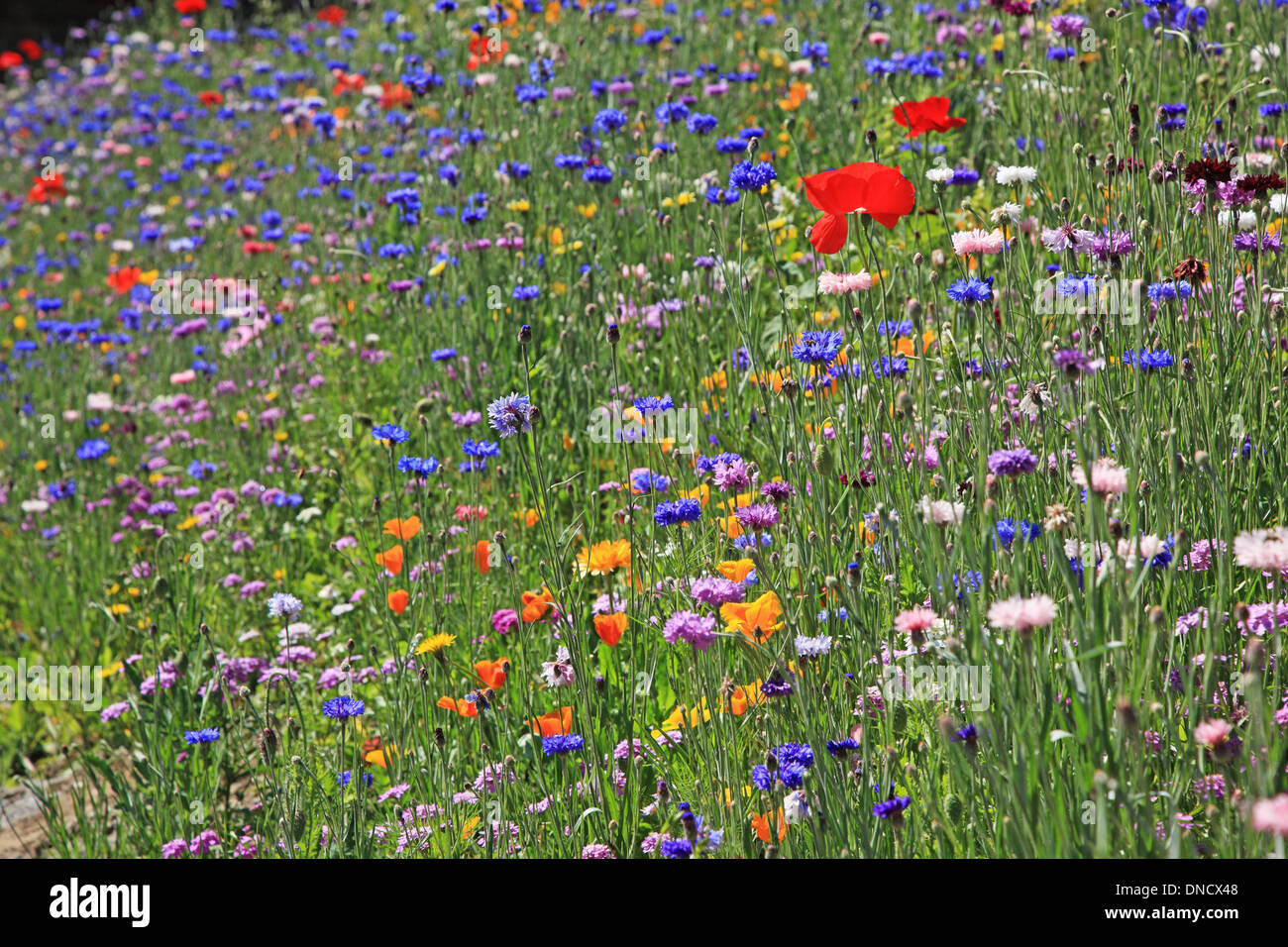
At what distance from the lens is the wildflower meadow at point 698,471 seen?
154cm

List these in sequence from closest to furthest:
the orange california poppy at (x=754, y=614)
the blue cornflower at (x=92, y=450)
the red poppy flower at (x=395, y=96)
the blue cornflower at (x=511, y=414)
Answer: the orange california poppy at (x=754, y=614) → the blue cornflower at (x=511, y=414) → the blue cornflower at (x=92, y=450) → the red poppy flower at (x=395, y=96)

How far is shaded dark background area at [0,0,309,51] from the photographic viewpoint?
12820 millimetres


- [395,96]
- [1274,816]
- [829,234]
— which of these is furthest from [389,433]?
[395,96]

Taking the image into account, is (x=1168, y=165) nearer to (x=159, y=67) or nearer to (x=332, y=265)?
(x=332, y=265)

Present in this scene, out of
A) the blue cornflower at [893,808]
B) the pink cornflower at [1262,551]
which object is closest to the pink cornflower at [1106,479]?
the pink cornflower at [1262,551]

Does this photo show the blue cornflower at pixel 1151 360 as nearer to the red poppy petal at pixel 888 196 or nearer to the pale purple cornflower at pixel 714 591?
A: the red poppy petal at pixel 888 196

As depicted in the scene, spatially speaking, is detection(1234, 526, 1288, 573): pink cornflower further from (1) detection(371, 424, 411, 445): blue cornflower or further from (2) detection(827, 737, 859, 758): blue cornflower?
(1) detection(371, 424, 411, 445): blue cornflower

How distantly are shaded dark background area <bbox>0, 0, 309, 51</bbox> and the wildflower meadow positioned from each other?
325 inches

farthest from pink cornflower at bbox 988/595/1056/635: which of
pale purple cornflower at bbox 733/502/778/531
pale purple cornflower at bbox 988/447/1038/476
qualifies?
pale purple cornflower at bbox 733/502/778/531

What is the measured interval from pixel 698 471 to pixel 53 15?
14740mm

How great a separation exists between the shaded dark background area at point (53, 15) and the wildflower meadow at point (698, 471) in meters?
8.25

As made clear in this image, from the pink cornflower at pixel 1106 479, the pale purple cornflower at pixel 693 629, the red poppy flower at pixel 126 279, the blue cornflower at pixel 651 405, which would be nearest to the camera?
the pink cornflower at pixel 1106 479

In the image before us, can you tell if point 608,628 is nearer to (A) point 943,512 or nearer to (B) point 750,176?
(A) point 943,512
